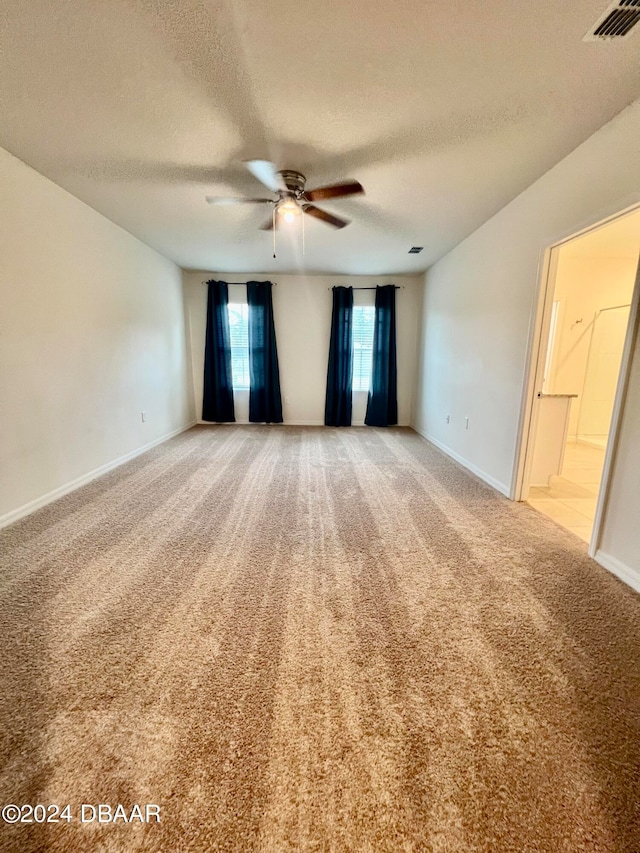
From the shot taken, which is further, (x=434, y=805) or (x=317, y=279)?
(x=317, y=279)

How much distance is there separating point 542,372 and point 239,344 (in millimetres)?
4280

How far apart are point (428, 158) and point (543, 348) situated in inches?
62.1

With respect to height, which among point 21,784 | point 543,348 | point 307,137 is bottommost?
point 21,784

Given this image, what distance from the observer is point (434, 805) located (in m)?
0.79

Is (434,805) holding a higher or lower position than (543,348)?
lower

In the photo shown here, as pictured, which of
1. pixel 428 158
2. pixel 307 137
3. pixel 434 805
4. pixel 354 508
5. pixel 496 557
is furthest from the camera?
pixel 354 508

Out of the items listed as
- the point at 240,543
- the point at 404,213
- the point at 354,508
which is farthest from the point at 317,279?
the point at 240,543

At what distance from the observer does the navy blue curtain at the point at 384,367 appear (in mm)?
5086

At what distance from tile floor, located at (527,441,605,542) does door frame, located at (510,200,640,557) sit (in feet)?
0.84

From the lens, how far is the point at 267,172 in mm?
2029

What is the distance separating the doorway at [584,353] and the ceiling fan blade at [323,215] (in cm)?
225

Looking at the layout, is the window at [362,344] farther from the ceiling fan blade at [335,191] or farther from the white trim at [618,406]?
the white trim at [618,406]

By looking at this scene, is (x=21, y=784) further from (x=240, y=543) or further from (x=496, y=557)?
(x=496, y=557)

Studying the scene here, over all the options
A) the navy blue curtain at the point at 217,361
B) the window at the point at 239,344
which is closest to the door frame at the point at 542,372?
the window at the point at 239,344
